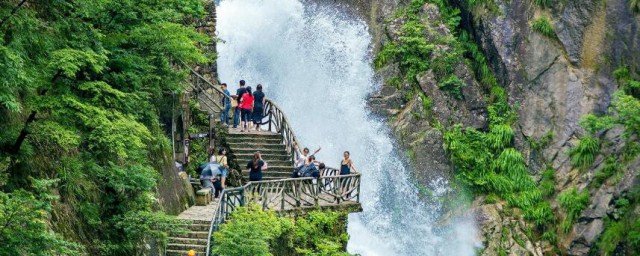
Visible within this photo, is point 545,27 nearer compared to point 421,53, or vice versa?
point 545,27

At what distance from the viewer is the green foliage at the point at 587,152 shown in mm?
38406

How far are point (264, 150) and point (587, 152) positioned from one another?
11.8m

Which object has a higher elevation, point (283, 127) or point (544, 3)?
point (544, 3)

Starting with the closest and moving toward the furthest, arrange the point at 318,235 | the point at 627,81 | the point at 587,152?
1. the point at 318,235
2. the point at 587,152
3. the point at 627,81

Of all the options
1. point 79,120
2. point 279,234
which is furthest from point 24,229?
point 279,234

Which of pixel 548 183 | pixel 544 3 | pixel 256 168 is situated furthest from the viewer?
pixel 544 3

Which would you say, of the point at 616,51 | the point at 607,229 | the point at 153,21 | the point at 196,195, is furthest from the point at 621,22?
the point at 153,21

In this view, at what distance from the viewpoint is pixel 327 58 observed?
148ft

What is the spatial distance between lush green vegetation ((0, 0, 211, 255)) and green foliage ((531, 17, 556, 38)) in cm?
1836

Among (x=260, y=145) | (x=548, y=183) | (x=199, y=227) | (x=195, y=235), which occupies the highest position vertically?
(x=548, y=183)

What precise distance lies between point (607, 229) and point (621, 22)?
7.59 meters

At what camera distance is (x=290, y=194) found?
29094mm

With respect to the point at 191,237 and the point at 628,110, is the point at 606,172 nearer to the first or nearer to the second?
the point at 628,110

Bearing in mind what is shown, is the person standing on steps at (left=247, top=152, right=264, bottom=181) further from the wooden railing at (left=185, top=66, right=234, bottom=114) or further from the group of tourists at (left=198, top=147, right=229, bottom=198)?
the wooden railing at (left=185, top=66, right=234, bottom=114)
